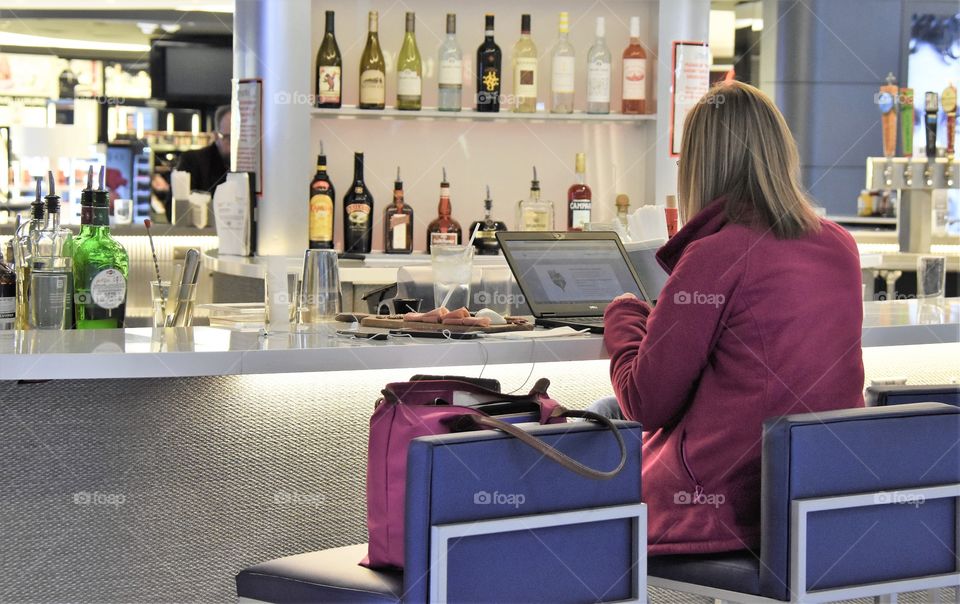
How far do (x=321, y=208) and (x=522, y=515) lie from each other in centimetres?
281

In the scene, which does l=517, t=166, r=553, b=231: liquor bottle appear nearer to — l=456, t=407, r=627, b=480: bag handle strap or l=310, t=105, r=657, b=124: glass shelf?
l=310, t=105, r=657, b=124: glass shelf

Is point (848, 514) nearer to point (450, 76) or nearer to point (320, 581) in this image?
point (320, 581)

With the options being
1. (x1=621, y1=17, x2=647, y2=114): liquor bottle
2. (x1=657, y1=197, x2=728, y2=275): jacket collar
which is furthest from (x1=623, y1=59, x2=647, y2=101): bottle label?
(x1=657, y1=197, x2=728, y2=275): jacket collar

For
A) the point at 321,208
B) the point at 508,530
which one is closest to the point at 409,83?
the point at 321,208

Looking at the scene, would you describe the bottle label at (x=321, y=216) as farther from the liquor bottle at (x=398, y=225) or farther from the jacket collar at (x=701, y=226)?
the jacket collar at (x=701, y=226)

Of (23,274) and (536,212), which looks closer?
(23,274)

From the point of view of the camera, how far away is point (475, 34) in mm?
4230

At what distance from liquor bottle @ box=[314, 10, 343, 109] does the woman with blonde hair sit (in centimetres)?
243

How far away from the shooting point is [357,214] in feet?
13.3

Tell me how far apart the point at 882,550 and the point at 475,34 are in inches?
118

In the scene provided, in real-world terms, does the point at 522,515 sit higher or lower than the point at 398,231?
lower

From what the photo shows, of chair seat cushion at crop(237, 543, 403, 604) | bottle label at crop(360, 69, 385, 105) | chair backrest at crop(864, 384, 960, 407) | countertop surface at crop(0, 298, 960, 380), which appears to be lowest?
chair seat cushion at crop(237, 543, 403, 604)

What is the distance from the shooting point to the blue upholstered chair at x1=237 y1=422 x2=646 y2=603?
127 centimetres

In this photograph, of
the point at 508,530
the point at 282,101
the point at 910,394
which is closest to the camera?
the point at 508,530
